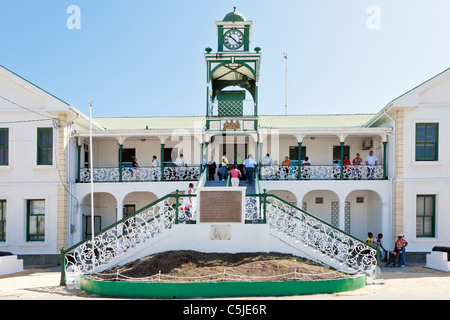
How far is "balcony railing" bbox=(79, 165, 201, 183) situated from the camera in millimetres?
22062

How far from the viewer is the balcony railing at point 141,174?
72.4 ft

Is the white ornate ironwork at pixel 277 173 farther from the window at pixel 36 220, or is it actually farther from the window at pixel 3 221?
the window at pixel 3 221

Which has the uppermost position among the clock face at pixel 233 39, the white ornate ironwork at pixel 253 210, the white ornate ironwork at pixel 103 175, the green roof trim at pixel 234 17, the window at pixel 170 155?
the green roof trim at pixel 234 17

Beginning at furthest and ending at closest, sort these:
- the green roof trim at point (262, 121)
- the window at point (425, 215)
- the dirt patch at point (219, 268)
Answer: the green roof trim at point (262, 121) < the window at point (425, 215) < the dirt patch at point (219, 268)

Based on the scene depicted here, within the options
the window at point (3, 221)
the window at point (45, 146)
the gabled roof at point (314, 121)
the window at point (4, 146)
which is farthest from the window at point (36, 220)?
the gabled roof at point (314, 121)

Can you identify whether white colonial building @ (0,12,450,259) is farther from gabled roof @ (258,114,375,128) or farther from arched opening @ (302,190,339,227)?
gabled roof @ (258,114,375,128)

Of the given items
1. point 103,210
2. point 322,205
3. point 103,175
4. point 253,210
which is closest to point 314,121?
point 322,205

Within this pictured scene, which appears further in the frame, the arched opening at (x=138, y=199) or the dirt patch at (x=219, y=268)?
the arched opening at (x=138, y=199)

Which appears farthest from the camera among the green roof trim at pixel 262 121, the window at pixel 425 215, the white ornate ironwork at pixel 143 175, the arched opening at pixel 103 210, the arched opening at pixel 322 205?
the green roof trim at pixel 262 121

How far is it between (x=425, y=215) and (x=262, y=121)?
10115 millimetres

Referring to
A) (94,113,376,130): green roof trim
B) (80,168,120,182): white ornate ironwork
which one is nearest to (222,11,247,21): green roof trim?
(94,113,376,130): green roof trim

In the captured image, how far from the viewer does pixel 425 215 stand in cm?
2047

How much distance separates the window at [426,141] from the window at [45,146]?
16455 mm
